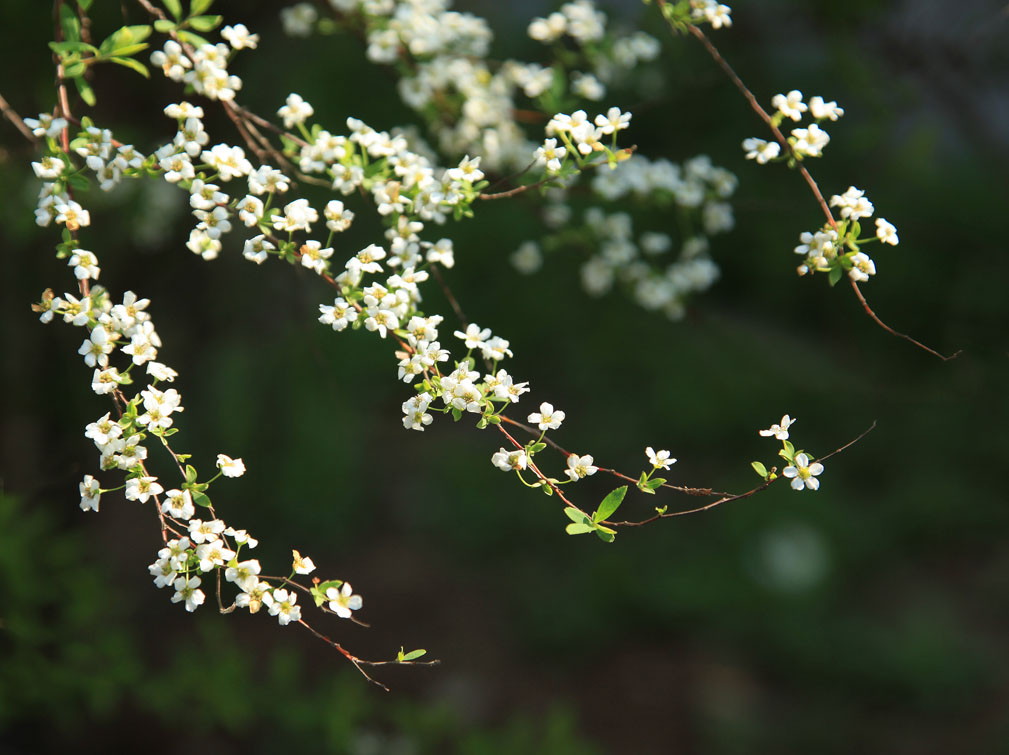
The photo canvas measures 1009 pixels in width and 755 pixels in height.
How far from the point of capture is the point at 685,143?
4.43 metres

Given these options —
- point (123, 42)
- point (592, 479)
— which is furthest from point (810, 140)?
point (592, 479)

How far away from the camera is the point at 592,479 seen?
390 cm

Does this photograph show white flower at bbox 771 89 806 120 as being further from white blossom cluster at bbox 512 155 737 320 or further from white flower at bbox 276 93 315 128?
white flower at bbox 276 93 315 128

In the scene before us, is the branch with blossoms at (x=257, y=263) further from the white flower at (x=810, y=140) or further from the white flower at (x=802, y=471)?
the white flower at (x=810, y=140)

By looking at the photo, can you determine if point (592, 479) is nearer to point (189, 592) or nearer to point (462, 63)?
point (462, 63)

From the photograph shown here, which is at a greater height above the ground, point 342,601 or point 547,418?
point 547,418

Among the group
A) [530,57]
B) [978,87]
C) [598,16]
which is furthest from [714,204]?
[530,57]

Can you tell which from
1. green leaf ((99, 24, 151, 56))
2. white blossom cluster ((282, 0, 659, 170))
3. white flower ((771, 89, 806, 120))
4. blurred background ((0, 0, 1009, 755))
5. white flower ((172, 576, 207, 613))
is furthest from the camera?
blurred background ((0, 0, 1009, 755))

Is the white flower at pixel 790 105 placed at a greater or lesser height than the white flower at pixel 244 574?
greater

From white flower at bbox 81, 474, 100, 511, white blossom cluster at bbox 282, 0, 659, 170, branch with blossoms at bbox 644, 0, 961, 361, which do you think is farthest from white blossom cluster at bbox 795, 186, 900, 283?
white flower at bbox 81, 474, 100, 511

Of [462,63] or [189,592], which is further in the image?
[462,63]

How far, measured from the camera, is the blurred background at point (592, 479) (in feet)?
8.08

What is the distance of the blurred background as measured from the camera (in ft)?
8.08

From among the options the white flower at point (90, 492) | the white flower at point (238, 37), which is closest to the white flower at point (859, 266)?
the white flower at point (238, 37)
